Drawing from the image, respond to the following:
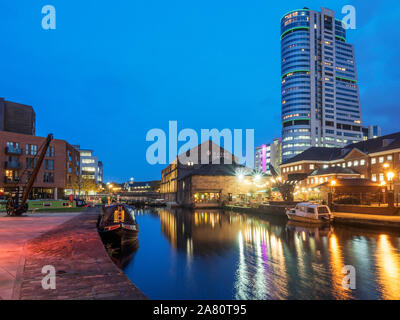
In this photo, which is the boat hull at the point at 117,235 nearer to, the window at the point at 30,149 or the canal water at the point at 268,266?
the canal water at the point at 268,266

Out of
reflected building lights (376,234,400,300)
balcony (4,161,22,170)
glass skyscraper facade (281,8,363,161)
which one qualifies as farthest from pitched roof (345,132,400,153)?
glass skyscraper facade (281,8,363,161)

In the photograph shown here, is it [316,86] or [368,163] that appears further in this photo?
[316,86]

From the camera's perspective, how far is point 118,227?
2077 cm

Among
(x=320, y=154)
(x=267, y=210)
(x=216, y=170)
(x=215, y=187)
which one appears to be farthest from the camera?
(x=320, y=154)

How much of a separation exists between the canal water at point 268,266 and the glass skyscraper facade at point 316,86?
146196mm

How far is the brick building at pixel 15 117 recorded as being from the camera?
76.1 m

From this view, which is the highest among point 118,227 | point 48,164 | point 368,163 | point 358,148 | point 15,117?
point 15,117

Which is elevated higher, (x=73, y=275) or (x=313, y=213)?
(x=73, y=275)

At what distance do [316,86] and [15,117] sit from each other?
15798 cm

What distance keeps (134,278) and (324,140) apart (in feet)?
560

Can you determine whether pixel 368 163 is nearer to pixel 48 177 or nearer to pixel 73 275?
pixel 73 275

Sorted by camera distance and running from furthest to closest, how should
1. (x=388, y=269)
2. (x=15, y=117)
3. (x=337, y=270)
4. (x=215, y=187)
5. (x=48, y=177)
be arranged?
(x=15, y=117) → (x=215, y=187) → (x=48, y=177) → (x=388, y=269) → (x=337, y=270)

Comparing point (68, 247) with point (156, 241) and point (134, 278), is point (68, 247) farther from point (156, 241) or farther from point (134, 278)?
point (156, 241)

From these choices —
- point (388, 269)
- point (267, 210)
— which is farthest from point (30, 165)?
point (388, 269)
